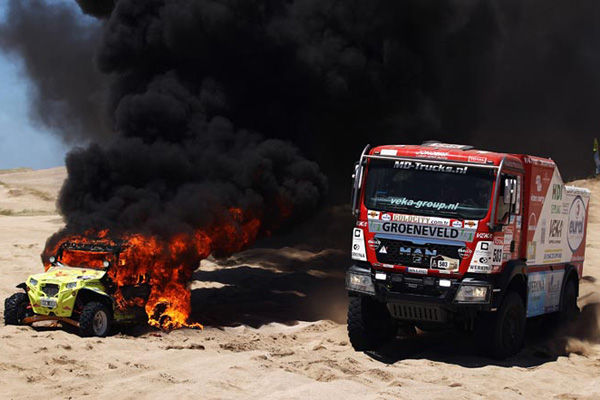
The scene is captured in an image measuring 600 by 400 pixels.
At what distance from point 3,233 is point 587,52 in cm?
2034

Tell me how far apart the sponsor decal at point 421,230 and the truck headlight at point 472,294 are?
0.71 metres

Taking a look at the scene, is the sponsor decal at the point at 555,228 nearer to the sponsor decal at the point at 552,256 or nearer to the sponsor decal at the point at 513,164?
the sponsor decal at the point at 552,256

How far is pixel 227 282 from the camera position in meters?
20.5

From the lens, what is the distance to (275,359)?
11586 mm

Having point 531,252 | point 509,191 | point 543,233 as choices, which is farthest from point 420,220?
point 543,233

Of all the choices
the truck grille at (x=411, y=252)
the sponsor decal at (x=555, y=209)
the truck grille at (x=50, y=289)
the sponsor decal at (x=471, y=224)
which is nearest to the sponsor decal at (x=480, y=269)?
the truck grille at (x=411, y=252)

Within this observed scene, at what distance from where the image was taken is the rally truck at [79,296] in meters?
12.8

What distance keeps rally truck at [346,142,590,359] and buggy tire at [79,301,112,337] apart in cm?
406

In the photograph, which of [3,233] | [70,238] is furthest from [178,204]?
[3,233]

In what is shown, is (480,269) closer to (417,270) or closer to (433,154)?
(417,270)

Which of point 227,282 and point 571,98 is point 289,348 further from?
point 571,98

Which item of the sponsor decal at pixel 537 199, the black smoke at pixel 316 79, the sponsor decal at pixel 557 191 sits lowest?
the sponsor decal at pixel 537 199

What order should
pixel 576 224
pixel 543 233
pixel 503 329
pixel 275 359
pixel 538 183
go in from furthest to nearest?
1. pixel 576 224
2. pixel 543 233
3. pixel 538 183
4. pixel 503 329
5. pixel 275 359

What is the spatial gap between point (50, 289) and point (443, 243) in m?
6.40
